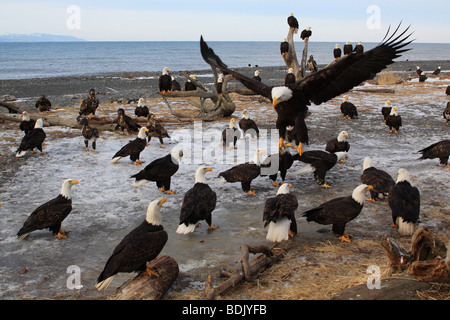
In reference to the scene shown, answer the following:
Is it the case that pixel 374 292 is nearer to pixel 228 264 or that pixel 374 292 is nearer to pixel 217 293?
pixel 217 293

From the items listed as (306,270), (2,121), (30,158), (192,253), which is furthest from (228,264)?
(2,121)

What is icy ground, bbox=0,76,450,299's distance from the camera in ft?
14.5

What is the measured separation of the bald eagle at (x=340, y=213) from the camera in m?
5.09

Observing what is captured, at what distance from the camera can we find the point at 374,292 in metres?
3.32

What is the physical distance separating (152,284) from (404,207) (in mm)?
3312

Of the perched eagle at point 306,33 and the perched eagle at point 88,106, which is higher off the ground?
the perched eagle at point 306,33

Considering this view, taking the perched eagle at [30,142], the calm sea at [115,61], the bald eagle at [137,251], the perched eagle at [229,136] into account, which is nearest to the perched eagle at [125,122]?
the perched eagle at [30,142]

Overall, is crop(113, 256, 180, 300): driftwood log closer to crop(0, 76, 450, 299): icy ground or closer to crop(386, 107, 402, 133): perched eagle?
crop(0, 76, 450, 299): icy ground

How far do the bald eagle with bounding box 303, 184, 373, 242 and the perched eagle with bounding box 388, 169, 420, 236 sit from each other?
1.42ft

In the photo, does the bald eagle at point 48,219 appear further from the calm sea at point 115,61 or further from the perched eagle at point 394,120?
the calm sea at point 115,61

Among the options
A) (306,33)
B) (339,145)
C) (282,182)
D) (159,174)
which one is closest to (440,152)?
(339,145)

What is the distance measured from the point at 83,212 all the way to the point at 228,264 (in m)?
2.66

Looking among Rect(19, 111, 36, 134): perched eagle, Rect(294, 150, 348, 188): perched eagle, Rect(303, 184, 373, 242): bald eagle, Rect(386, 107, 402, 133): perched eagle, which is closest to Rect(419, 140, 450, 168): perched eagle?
Rect(294, 150, 348, 188): perched eagle

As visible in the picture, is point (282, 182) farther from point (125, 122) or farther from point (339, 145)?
point (125, 122)
